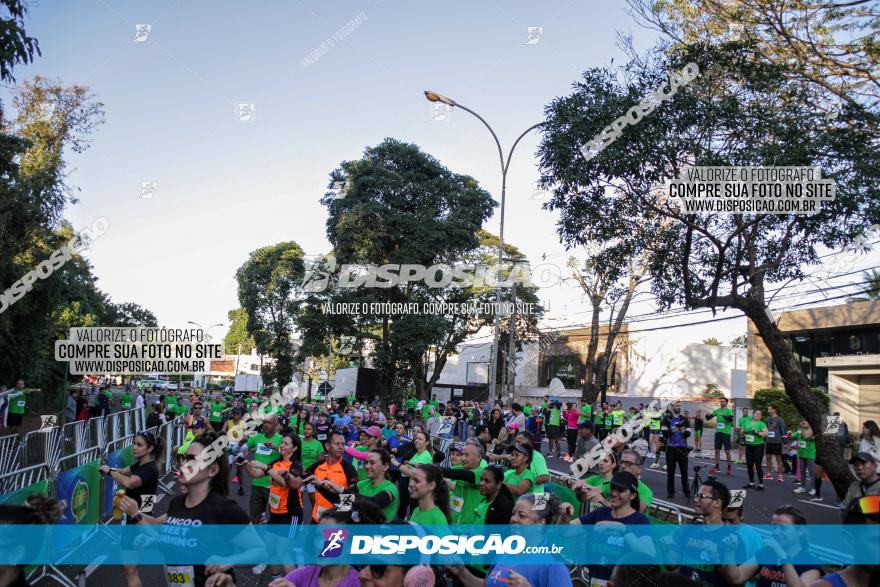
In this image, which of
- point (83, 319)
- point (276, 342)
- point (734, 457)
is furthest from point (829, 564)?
point (276, 342)

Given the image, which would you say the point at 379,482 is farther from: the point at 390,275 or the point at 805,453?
the point at 390,275

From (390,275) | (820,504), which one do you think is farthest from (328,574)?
(390,275)

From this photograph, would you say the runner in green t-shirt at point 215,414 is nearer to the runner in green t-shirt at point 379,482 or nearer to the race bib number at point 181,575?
the runner in green t-shirt at point 379,482

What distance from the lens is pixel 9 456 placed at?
12328 millimetres

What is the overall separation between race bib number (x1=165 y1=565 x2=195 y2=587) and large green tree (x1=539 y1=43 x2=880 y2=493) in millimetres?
10120

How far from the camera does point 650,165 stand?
12695 mm

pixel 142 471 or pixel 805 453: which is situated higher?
pixel 142 471

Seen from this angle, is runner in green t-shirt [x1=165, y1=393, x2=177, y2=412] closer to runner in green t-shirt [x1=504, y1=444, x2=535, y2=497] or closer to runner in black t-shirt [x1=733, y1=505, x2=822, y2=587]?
runner in green t-shirt [x1=504, y1=444, x2=535, y2=497]

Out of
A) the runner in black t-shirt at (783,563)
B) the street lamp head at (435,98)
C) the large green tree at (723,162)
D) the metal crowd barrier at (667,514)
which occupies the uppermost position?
the street lamp head at (435,98)

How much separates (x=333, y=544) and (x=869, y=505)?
9.41ft

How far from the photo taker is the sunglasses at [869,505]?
3590mm

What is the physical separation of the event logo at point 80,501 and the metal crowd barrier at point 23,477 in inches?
14.8

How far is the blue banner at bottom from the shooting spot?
4.04 m

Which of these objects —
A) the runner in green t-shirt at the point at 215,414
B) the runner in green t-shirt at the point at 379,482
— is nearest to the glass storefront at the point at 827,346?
the runner in green t-shirt at the point at 215,414
